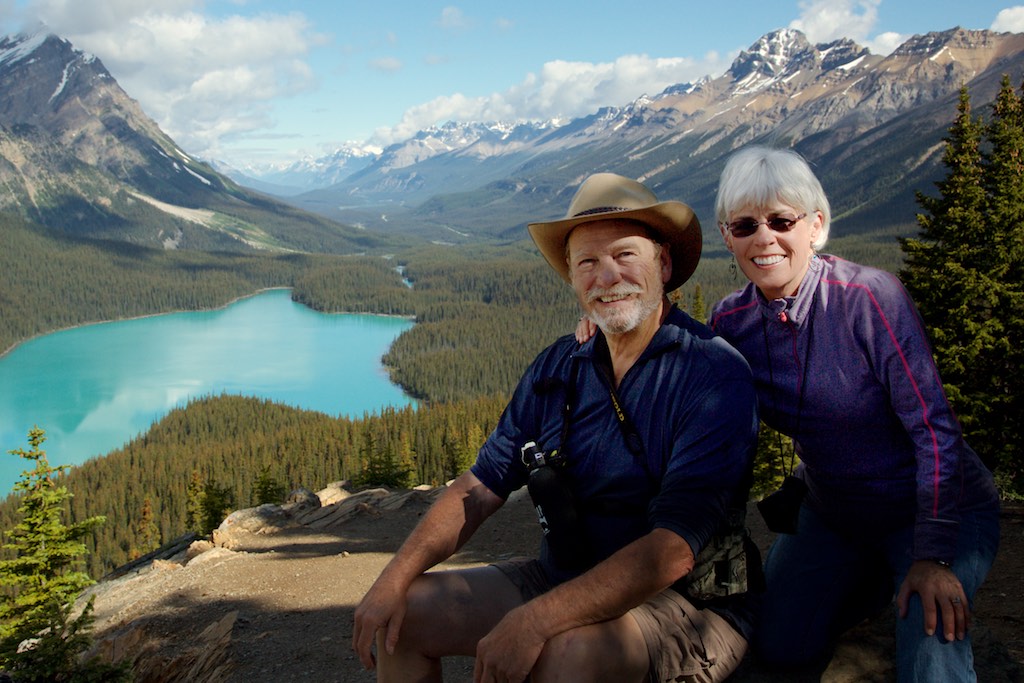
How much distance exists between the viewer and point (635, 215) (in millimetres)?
3330

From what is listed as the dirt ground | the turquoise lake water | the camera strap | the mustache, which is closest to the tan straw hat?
the mustache

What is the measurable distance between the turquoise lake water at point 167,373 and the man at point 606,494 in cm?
7165

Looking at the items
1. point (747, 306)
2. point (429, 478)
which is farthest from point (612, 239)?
point (429, 478)

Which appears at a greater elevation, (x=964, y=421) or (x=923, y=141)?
(x=923, y=141)

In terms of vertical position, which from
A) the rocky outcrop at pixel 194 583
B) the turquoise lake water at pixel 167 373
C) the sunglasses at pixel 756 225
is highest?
the sunglasses at pixel 756 225

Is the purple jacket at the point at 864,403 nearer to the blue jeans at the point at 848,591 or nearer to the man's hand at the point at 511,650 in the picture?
the blue jeans at the point at 848,591

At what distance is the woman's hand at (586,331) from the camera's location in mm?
3615

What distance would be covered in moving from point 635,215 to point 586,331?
648 millimetres

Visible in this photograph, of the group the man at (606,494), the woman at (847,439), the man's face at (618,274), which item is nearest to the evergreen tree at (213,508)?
the man at (606,494)

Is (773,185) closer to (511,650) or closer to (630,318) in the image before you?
(630,318)

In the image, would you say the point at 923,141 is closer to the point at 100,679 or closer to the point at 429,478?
the point at 429,478

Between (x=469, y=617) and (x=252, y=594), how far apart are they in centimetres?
815

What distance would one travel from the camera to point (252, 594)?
10203 millimetres

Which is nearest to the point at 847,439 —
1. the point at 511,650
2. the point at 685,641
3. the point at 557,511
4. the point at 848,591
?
the point at 848,591
